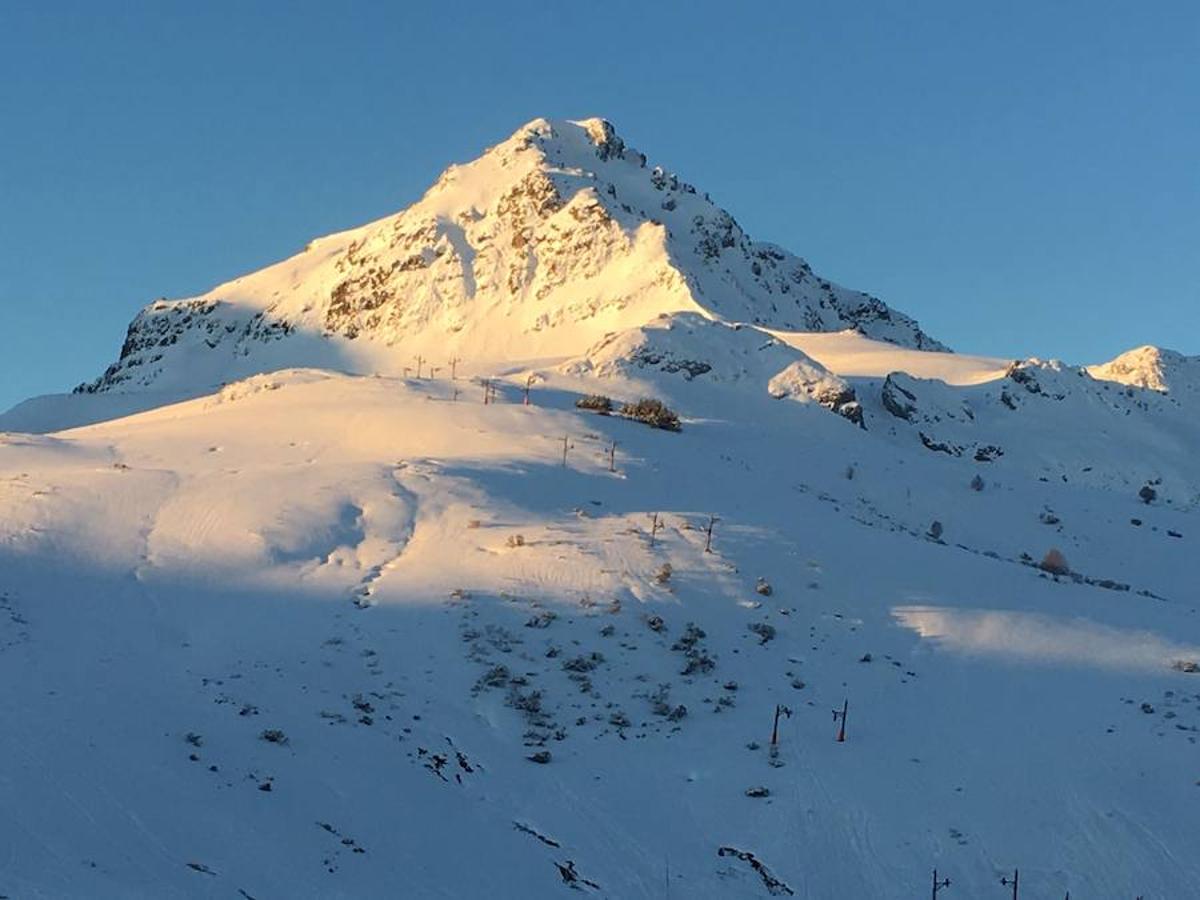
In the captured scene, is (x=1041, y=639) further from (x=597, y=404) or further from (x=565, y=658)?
(x=597, y=404)

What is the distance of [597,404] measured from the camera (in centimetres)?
3997

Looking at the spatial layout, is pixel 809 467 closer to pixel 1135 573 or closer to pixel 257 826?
pixel 1135 573

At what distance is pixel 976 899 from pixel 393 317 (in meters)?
Answer: 79.3

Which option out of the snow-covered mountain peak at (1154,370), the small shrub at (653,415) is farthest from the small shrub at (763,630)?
the snow-covered mountain peak at (1154,370)

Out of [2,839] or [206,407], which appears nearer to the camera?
[2,839]

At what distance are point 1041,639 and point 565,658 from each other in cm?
872

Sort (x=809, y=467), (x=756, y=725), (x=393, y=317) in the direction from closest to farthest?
(x=756, y=725) < (x=809, y=467) < (x=393, y=317)

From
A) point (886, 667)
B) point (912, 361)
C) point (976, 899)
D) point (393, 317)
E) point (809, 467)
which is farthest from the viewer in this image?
point (393, 317)

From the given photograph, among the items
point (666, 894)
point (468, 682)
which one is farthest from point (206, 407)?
point (666, 894)

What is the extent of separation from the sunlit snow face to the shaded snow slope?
8 centimetres

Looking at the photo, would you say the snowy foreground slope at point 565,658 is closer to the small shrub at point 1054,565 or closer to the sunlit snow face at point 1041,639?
the sunlit snow face at point 1041,639

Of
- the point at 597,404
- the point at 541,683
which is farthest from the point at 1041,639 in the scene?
the point at 597,404

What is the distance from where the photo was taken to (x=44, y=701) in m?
16.0

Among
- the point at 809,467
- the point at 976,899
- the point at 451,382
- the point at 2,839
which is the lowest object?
the point at 976,899
